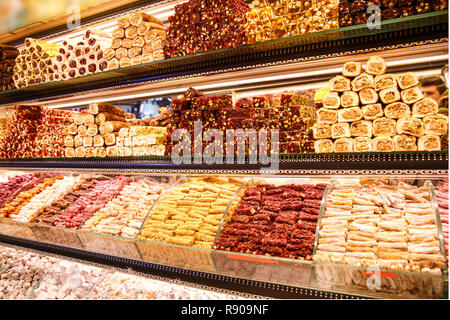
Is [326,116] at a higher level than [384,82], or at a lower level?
lower

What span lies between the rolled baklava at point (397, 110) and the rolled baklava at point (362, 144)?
0.15m

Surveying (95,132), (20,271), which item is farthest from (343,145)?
(20,271)

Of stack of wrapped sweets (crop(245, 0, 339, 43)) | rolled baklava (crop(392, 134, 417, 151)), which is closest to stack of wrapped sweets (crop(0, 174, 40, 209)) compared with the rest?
stack of wrapped sweets (crop(245, 0, 339, 43))

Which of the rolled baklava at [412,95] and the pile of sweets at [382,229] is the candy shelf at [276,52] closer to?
the rolled baklava at [412,95]

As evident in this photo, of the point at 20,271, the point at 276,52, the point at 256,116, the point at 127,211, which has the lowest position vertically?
the point at 20,271

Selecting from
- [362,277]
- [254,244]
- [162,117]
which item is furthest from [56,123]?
[362,277]

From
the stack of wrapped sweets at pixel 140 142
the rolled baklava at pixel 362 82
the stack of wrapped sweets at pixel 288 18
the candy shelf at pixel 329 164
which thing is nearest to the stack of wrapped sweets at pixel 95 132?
the stack of wrapped sweets at pixel 140 142

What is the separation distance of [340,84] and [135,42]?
5.06 ft

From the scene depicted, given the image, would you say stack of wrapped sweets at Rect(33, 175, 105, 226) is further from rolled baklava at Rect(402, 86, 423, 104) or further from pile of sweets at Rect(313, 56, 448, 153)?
rolled baklava at Rect(402, 86, 423, 104)

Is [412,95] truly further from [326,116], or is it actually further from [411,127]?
[326,116]

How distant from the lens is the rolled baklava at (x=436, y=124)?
4.87 ft

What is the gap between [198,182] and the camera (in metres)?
2.47

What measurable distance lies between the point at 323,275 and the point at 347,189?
24.6 inches

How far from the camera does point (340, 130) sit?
5.49 feet
